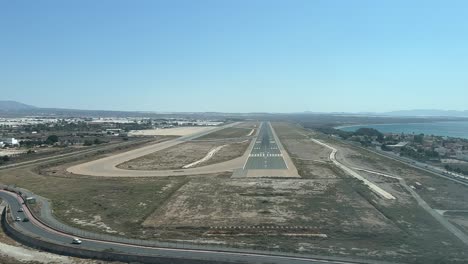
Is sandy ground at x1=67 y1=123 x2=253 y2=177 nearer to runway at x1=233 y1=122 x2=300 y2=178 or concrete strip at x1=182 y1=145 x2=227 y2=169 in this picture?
runway at x1=233 y1=122 x2=300 y2=178

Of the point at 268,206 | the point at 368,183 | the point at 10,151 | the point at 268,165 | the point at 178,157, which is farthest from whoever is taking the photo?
the point at 10,151

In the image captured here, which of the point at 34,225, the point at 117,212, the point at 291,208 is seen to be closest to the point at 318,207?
the point at 291,208

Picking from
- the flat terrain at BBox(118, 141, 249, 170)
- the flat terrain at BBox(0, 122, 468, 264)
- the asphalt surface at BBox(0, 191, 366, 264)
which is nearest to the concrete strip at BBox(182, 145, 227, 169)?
the flat terrain at BBox(118, 141, 249, 170)

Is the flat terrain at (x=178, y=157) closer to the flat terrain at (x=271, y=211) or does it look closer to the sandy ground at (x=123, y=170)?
the sandy ground at (x=123, y=170)

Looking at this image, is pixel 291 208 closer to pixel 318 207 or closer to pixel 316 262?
pixel 318 207

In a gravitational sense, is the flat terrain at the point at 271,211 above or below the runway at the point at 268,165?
below

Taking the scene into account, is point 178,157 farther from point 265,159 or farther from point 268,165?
point 268,165

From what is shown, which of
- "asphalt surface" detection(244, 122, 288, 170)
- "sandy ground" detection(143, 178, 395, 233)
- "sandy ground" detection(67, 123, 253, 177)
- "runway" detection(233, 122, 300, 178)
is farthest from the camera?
"asphalt surface" detection(244, 122, 288, 170)

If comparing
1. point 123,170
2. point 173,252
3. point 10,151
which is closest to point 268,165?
point 123,170

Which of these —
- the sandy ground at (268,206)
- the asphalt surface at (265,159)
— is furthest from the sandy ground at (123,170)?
the sandy ground at (268,206)

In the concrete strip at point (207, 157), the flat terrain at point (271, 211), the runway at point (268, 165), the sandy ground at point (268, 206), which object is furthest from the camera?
the concrete strip at point (207, 157)
